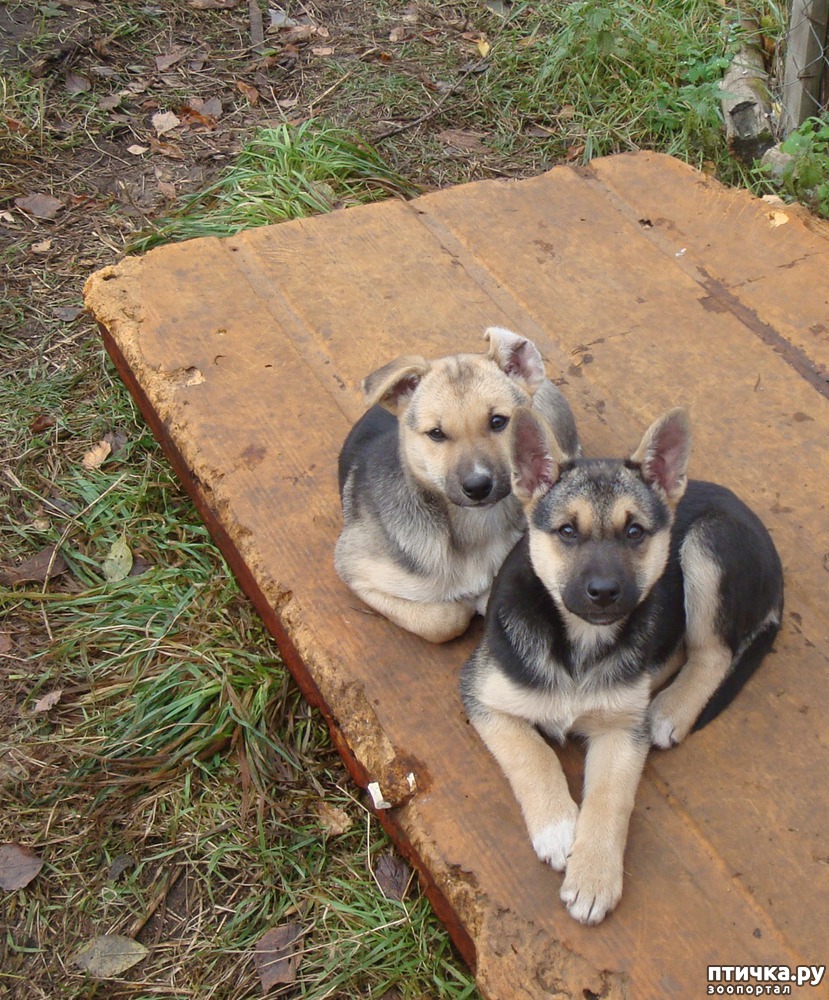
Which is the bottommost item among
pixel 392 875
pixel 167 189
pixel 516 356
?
pixel 167 189

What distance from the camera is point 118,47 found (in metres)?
8.77

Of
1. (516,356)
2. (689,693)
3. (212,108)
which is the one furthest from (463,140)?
(689,693)

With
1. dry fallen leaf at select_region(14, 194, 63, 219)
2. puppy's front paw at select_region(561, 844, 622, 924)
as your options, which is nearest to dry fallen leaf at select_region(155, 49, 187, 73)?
dry fallen leaf at select_region(14, 194, 63, 219)

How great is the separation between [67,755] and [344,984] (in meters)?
1.53

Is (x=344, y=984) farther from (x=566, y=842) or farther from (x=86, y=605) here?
(x=86, y=605)

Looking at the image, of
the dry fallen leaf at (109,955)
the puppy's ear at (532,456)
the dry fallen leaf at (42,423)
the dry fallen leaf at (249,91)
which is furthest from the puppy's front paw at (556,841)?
the dry fallen leaf at (249,91)

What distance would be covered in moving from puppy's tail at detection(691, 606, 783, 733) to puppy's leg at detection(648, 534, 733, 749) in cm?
3

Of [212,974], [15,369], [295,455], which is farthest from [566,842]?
[15,369]

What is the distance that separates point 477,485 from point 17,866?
7.56 ft

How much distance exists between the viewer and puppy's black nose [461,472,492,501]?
4086mm

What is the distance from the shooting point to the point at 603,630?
12.5 feet

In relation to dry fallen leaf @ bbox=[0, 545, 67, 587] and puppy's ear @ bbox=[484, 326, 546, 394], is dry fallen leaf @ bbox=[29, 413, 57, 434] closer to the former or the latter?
dry fallen leaf @ bbox=[0, 545, 67, 587]

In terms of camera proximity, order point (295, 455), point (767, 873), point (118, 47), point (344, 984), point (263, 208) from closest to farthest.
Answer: point (767, 873)
point (344, 984)
point (295, 455)
point (263, 208)
point (118, 47)

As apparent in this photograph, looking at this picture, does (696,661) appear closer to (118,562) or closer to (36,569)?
(118,562)
